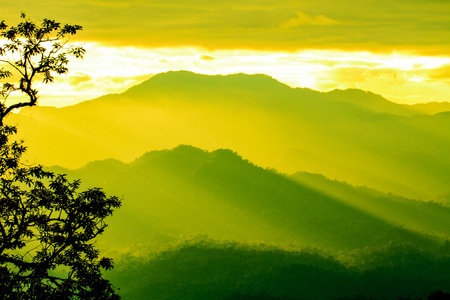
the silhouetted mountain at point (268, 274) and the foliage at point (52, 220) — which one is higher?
the silhouetted mountain at point (268, 274)

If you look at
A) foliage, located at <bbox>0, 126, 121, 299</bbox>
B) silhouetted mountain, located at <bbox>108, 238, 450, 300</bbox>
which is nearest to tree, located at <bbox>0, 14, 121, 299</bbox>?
foliage, located at <bbox>0, 126, 121, 299</bbox>

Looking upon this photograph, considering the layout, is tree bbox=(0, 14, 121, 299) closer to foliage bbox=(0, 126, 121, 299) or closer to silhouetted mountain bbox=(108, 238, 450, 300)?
foliage bbox=(0, 126, 121, 299)

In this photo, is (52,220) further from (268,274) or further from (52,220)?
(268,274)

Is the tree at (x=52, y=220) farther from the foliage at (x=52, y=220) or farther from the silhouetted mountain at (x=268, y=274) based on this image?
the silhouetted mountain at (x=268, y=274)

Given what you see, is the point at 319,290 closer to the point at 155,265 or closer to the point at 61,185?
the point at 155,265

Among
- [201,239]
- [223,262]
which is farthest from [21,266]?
[201,239]

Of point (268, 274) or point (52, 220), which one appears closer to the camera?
Answer: point (52, 220)

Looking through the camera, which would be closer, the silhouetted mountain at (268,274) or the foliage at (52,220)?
the foliage at (52,220)

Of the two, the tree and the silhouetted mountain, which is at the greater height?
the silhouetted mountain

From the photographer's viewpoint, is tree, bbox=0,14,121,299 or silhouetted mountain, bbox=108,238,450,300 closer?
tree, bbox=0,14,121,299

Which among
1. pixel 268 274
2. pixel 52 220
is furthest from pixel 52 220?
pixel 268 274

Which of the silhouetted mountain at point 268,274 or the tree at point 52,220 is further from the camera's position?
the silhouetted mountain at point 268,274

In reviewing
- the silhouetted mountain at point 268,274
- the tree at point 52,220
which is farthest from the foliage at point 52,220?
the silhouetted mountain at point 268,274

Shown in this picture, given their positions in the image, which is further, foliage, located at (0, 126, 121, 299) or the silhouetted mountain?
the silhouetted mountain
